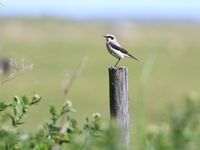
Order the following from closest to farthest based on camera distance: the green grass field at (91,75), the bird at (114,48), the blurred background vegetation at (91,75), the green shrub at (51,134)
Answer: the green shrub at (51,134)
the bird at (114,48)
the blurred background vegetation at (91,75)
the green grass field at (91,75)

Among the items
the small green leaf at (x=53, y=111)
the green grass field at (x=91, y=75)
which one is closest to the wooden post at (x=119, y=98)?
the small green leaf at (x=53, y=111)

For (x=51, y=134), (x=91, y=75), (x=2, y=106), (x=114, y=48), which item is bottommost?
(x=51, y=134)

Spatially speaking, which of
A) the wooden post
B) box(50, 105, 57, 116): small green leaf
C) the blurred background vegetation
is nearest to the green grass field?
the blurred background vegetation

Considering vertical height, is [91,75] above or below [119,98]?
above

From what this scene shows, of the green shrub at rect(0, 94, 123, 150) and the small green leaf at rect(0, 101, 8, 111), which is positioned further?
the small green leaf at rect(0, 101, 8, 111)

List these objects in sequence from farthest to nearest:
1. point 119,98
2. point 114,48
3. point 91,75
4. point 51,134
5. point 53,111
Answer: point 91,75, point 114,48, point 119,98, point 53,111, point 51,134

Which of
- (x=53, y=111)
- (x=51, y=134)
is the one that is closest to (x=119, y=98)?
(x=53, y=111)

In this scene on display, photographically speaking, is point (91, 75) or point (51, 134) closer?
point (51, 134)

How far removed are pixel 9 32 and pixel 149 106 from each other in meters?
30.6

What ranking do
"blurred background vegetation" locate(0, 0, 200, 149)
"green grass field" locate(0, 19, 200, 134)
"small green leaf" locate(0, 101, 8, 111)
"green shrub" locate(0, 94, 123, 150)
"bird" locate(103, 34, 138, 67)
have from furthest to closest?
1. "green grass field" locate(0, 19, 200, 134)
2. "blurred background vegetation" locate(0, 0, 200, 149)
3. "bird" locate(103, 34, 138, 67)
4. "small green leaf" locate(0, 101, 8, 111)
5. "green shrub" locate(0, 94, 123, 150)

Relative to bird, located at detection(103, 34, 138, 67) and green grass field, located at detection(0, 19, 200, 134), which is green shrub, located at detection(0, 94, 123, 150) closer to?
bird, located at detection(103, 34, 138, 67)

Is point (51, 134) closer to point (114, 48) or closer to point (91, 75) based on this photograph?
point (114, 48)

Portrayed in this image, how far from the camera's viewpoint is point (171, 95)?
85.5 ft

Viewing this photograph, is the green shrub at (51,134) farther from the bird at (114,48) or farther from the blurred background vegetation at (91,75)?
the blurred background vegetation at (91,75)
